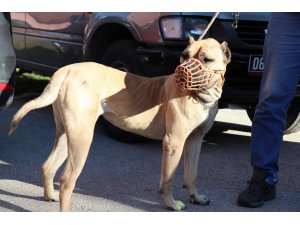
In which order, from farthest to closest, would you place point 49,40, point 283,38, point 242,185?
point 49,40 < point 242,185 < point 283,38

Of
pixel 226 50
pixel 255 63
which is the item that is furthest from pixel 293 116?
pixel 226 50

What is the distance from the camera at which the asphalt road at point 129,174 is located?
146 inches

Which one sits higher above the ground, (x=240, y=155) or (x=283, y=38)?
(x=283, y=38)

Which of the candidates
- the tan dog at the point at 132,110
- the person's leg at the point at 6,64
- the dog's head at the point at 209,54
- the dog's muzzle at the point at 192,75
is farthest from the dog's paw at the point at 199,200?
the person's leg at the point at 6,64

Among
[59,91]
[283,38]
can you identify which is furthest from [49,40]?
[283,38]

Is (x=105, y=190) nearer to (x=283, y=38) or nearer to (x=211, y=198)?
(x=211, y=198)

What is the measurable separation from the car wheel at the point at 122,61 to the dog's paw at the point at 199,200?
1.47m

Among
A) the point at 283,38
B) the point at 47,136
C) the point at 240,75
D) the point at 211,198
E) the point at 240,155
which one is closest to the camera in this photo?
the point at 283,38

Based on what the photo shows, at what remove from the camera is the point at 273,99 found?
3.66m

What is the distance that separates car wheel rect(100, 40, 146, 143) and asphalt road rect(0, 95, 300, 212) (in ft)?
0.28

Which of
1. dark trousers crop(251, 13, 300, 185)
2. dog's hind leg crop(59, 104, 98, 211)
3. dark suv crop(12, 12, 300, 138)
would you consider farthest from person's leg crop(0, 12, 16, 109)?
dark trousers crop(251, 13, 300, 185)

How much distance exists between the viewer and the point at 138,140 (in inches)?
204

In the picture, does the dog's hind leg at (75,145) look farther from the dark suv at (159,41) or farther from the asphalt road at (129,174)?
the dark suv at (159,41)
